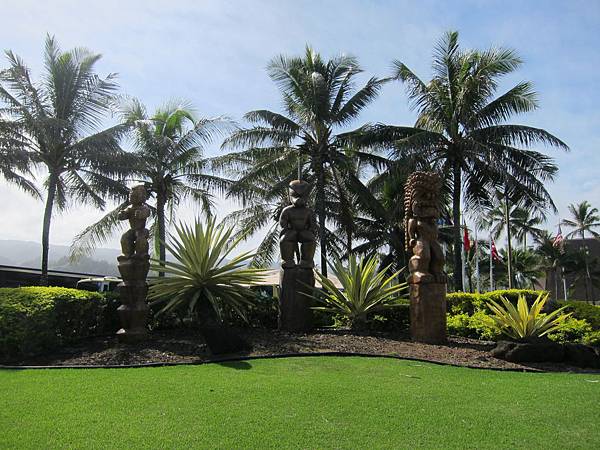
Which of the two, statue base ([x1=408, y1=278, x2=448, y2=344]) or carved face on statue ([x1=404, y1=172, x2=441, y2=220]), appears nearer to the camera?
statue base ([x1=408, y1=278, x2=448, y2=344])

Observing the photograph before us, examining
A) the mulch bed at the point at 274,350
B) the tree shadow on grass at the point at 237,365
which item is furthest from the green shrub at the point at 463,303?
the tree shadow on grass at the point at 237,365

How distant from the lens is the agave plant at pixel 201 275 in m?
9.24

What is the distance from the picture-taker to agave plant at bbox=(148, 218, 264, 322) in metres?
9.24

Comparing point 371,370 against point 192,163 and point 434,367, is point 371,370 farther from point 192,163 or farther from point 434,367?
point 192,163

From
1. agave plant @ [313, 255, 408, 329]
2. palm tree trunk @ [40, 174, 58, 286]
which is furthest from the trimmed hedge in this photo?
palm tree trunk @ [40, 174, 58, 286]

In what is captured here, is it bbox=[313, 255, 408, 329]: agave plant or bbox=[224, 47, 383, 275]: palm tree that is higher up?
bbox=[224, 47, 383, 275]: palm tree

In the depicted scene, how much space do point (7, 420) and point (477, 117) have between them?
17.1 m

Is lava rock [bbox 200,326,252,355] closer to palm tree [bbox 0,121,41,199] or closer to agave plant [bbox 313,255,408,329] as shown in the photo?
agave plant [bbox 313,255,408,329]

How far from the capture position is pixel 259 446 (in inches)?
152

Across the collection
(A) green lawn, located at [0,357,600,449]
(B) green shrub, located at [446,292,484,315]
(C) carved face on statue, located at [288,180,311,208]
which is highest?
(C) carved face on statue, located at [288,180,311,208]

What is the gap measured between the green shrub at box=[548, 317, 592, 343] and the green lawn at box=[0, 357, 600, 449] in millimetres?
2419

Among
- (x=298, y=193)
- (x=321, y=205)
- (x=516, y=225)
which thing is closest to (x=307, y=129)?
(x=321, y=205)

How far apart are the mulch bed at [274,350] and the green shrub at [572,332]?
1186mm

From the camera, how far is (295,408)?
15.8ft
